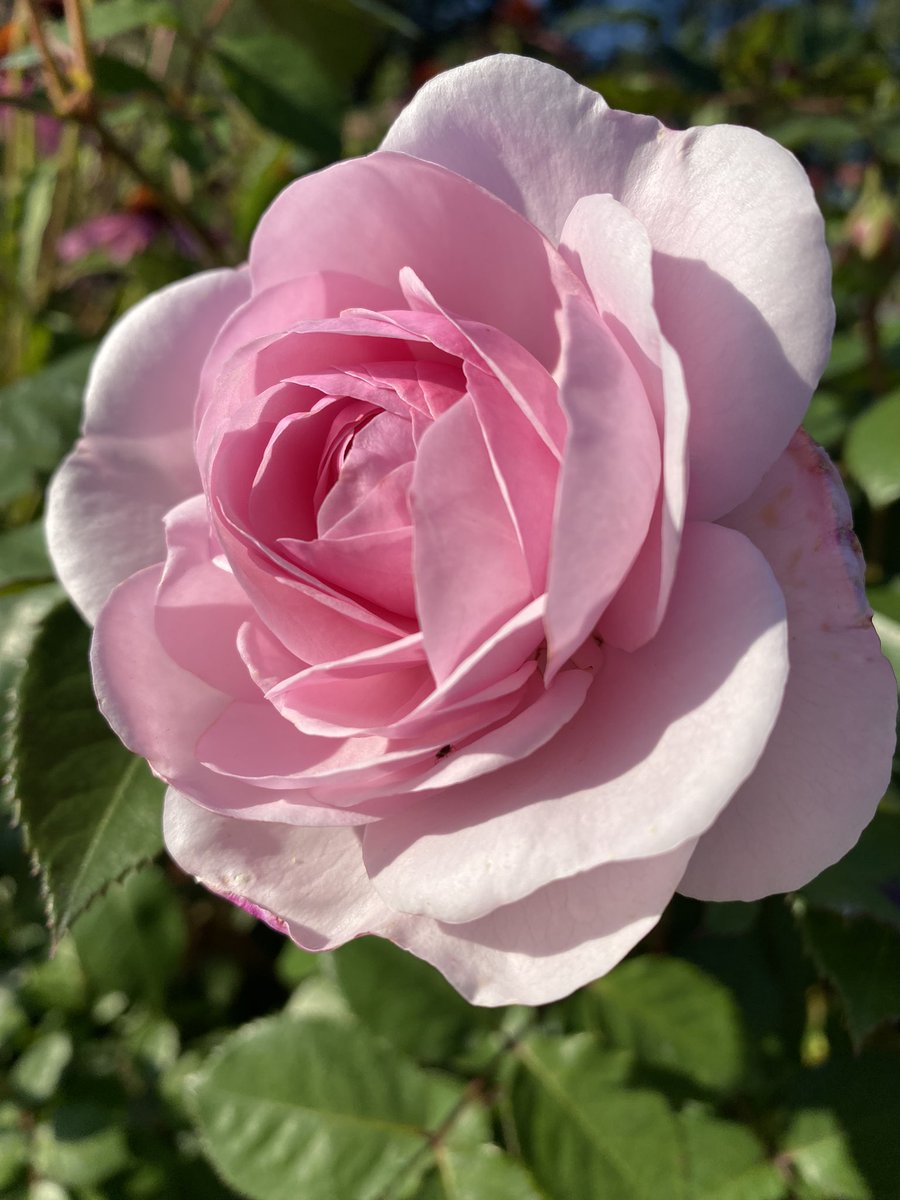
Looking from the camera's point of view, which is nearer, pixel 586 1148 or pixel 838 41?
pixel 586 1148

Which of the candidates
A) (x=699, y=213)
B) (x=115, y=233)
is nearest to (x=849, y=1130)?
(x=699, y=213)

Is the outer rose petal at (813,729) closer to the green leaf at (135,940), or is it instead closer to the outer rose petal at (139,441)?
the outer rose petal at (139,441)

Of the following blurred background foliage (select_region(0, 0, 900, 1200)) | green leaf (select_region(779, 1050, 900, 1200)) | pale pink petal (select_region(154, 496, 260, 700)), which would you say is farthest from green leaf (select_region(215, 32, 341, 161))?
green leaf (select_region(779, 1050, 900, 1200))

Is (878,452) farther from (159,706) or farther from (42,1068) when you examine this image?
(42,1068)

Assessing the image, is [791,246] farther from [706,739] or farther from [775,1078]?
[775,1078]

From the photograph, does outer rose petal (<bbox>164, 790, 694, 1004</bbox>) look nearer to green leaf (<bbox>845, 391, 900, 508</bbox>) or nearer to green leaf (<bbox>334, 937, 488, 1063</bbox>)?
green leaf (<bbox>334, 937, 488, 1063</bbox>)

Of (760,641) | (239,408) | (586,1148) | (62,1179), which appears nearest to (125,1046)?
(62,1179)
